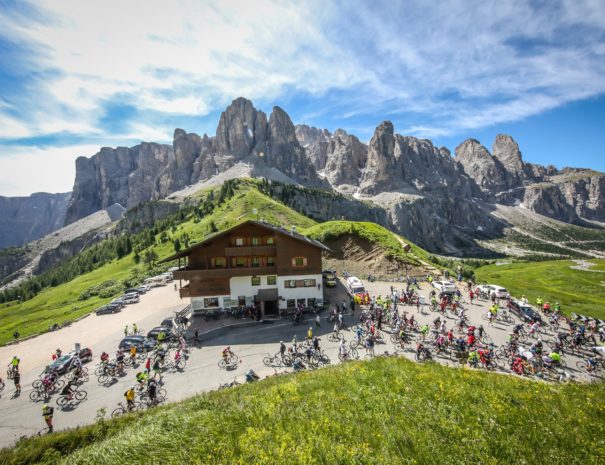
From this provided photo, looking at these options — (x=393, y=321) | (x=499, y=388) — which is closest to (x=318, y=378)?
(x=499, y=388)

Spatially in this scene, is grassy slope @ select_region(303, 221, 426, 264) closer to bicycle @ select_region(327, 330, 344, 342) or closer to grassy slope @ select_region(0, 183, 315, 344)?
bicycle @ select_region(327, 330, 344, 342)

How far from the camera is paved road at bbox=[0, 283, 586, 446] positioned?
23344 mm

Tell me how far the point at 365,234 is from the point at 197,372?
2043 inches

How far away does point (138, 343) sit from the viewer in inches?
1403

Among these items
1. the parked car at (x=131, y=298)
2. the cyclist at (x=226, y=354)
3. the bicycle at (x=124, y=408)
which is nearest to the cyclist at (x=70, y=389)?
the bicycle at (x=124, y=408)

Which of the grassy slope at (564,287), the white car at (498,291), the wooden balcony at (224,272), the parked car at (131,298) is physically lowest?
the grassy slope at (564,287)

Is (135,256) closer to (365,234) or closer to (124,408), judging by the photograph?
(365,234)

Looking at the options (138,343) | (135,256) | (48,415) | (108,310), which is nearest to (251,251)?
(138,343)

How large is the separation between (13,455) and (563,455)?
69.5ft

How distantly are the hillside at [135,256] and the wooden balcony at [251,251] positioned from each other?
32.1 meters

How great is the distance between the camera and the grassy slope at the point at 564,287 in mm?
71812

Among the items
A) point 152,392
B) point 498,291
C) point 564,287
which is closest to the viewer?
point 152,392

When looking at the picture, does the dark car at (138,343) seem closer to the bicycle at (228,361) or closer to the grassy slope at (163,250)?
the bicycle at (228,361)

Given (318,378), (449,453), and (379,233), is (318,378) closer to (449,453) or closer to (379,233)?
(449,453)
